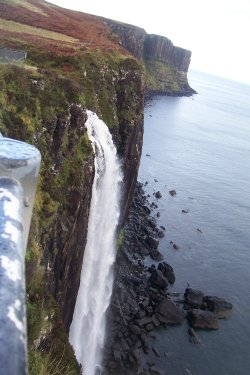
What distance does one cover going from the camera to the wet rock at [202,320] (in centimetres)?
3478

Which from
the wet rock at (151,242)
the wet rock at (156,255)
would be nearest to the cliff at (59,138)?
the wet rock at (156,255)

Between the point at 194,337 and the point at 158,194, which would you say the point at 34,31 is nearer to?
the point at 194,337

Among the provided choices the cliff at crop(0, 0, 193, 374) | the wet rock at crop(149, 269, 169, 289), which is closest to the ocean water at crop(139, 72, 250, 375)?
the wet rock at crop(149, 269, 169, 289)

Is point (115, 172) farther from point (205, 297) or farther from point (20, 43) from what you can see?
point (205, 297)

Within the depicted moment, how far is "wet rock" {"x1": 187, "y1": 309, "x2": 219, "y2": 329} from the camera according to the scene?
3478 cm

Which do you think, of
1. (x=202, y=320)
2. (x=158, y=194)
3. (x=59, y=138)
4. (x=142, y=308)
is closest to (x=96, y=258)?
(x=142, y=308)

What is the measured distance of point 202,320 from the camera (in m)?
34.9

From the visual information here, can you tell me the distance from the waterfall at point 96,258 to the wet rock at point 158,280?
7.97 meters

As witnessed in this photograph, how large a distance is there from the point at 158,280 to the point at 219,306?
6.20 m

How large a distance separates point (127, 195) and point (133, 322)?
12.0 meters

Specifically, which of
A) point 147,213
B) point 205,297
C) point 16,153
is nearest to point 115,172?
point 205,297

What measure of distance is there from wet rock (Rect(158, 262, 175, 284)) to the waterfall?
1024cm

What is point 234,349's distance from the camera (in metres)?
33.2

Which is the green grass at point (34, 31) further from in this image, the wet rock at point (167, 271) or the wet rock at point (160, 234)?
the wet rock at point (160, 234)
